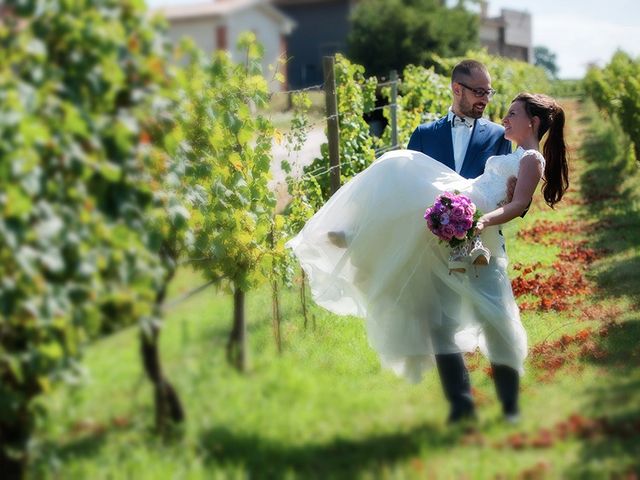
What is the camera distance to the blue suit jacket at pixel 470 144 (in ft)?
18.4

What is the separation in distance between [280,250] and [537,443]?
2.62 meters

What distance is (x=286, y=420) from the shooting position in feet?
14.2

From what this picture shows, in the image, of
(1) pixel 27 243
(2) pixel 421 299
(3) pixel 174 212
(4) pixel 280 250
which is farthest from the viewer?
(4) pixel 280 250

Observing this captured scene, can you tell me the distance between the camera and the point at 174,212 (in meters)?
4.02

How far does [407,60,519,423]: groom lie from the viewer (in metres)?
5.10

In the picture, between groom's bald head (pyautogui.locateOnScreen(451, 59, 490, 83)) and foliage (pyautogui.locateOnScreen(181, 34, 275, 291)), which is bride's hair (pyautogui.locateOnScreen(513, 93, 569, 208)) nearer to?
groom's bald head (pyautogui.locateOnScreen(451, 59, 490, 83))

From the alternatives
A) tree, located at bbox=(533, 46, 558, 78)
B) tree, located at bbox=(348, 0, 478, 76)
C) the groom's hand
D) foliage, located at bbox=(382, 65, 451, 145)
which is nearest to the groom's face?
the groom's hand

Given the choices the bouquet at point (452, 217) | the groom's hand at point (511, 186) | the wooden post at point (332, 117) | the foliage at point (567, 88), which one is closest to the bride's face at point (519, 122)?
the groom's hand at point (511, 186)

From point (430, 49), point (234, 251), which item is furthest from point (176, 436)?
point (430, 49)

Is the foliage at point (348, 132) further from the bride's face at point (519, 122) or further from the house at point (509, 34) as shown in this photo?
the house at point (509, 34)

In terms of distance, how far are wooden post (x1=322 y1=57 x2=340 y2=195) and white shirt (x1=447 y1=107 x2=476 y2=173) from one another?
224 centimetres

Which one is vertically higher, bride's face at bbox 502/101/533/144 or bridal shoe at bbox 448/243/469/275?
bride's face at bbox 502/101/533/144

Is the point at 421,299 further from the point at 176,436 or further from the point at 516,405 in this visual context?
the point at 176,436

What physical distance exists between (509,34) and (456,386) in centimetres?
7160
